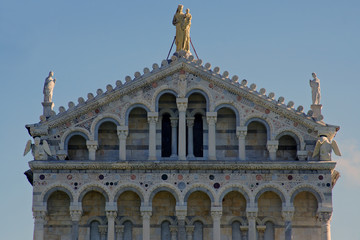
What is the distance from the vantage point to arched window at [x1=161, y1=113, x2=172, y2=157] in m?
39.9

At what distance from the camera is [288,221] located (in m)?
38.7

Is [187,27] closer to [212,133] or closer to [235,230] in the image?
[212,133]

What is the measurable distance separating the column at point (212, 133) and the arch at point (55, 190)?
15.4 feet

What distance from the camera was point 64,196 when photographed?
39.4 meters

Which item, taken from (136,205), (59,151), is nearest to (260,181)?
(136,205)

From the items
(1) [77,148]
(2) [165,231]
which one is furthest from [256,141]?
(1) [77,148]

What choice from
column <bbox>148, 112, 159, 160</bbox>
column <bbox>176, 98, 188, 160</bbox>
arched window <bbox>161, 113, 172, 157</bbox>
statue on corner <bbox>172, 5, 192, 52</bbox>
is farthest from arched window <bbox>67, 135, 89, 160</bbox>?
statue on corner <bbox>172, 5, 192, 52</bbox>

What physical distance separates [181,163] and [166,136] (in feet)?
5.31

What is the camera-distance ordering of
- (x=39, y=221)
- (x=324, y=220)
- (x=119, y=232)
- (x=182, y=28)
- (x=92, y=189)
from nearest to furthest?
(x=324, y=220) < (x=39, y=221) < (x=92, y=189) < (x=119, y=232) < (x=182, y=28)


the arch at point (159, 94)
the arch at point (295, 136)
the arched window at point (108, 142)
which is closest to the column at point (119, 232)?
the arched window at point (108, 142)

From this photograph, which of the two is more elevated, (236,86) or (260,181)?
(236,86)

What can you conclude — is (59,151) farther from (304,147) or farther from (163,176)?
(304,147)

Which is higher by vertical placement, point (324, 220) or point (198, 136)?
point (198, 136)

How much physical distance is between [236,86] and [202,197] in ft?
12.6
